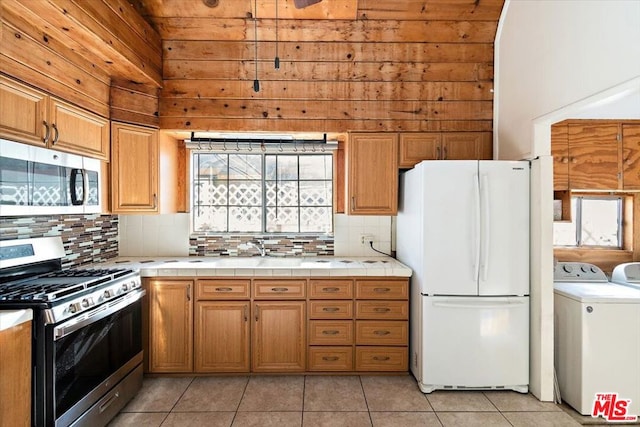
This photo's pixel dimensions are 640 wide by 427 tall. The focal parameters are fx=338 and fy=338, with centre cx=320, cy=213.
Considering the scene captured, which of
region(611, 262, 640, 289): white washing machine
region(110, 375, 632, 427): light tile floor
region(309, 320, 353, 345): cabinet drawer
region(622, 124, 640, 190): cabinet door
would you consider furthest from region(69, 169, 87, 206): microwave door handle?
region(622, 124, 640, 190): cabinet door

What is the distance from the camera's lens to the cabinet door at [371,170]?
3.01 metres

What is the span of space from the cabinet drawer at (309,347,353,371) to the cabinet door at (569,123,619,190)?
7.86 feet

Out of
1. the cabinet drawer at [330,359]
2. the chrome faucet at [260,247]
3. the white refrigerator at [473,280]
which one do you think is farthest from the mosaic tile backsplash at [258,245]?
the white refrigerator at [473,280]

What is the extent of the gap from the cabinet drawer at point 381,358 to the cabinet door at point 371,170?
1.14 meters

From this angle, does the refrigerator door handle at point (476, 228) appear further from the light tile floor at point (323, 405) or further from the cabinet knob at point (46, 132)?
the cabinet knob at point (46, 132)

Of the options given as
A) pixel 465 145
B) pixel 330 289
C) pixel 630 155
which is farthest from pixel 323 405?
pixel 630 155

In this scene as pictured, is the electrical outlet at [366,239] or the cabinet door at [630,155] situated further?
the electrical outlet at [366,239]

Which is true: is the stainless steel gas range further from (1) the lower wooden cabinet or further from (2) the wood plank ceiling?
(2) the wood plank ceiling

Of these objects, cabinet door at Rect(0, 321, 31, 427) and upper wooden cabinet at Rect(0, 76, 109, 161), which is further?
upper wooden cabinet at Rect(0, 76, 109, 161)

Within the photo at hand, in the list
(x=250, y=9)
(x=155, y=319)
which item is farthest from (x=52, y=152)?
(x=250, y=9)

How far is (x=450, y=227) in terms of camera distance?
2.49 meters

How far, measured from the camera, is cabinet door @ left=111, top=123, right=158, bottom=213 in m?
2.75

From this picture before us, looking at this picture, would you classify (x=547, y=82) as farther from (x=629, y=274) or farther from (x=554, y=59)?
(x=629, y=274)

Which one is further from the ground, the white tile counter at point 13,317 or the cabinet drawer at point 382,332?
the white tile counter at point 13,317
